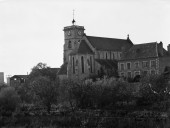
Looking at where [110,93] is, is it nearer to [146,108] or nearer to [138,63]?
[146,108]

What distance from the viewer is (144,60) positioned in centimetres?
7794

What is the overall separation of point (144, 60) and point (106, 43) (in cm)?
2065

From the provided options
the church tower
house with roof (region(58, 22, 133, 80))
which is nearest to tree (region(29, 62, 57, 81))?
house with roof (region(58, 22, 133, 80))

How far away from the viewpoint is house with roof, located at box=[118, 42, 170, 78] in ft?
249

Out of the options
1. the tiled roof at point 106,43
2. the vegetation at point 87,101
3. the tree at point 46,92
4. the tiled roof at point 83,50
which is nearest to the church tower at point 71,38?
the tiled roof at point 106,43

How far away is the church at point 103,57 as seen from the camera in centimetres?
7812

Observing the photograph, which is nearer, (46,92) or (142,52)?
(46,92)

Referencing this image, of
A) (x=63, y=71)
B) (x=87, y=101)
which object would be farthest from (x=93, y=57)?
(x=87, y=101)

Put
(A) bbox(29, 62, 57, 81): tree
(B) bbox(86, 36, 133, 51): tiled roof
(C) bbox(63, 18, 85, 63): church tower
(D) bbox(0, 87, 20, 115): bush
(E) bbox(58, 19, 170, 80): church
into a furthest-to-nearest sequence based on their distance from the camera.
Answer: (C) bbox(63, 18, 85, 63): church tower < (B) bbox(86, 36, 133, 51): tiled roof < (A) bbox(29, 62, 57, 81): tree < (E) bbox(58, 19, 170, 80): church < (D) bbox(0, 87, 20, 115): bush

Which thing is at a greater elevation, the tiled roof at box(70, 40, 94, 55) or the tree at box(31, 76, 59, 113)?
the tiled roof at box(70, 40, 94, 55)

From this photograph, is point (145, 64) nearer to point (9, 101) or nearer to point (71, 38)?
point (9, 101)

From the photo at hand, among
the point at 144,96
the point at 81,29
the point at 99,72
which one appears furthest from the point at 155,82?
the point at 81,29

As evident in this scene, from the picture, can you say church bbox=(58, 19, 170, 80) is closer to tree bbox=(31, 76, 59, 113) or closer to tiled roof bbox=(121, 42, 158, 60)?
tiled roof bbox=(121, 42, 158, 60)

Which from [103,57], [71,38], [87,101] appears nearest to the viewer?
[87,101]
